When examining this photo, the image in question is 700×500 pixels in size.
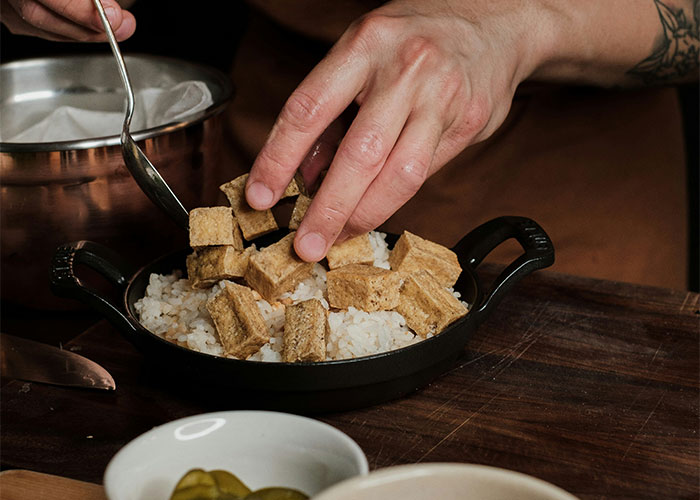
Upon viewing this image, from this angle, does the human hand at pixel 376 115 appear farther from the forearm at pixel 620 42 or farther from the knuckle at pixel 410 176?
the forearm at pixel 620 42

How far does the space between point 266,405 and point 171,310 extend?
24 centimetres

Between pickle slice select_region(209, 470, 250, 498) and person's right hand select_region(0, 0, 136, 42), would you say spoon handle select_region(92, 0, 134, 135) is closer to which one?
person's right hand select_region(0, 0, 136, 42)

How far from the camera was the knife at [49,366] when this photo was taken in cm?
113

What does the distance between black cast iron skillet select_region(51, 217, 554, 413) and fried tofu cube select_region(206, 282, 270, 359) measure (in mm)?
55

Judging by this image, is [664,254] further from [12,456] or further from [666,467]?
[12,456]

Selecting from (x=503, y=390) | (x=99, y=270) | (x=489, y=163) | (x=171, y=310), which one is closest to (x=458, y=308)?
(x=503, y=390)

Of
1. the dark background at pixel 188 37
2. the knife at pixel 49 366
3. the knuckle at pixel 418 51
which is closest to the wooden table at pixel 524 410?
the knife at pixel 49 366

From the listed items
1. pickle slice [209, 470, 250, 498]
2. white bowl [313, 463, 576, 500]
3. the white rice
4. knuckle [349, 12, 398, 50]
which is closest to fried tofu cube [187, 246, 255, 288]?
the white rice

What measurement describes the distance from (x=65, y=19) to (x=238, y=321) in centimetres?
76

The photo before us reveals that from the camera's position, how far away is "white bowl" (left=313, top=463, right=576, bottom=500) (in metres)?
0.57

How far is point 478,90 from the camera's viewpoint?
125 centimetres

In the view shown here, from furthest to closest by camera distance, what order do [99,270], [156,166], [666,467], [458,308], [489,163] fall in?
[489,163]
[156,166]
[99,270]
[458,308]
[666,467]

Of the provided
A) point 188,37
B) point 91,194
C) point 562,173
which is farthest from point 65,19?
point 188,37

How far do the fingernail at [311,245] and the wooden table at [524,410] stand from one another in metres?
0.22
